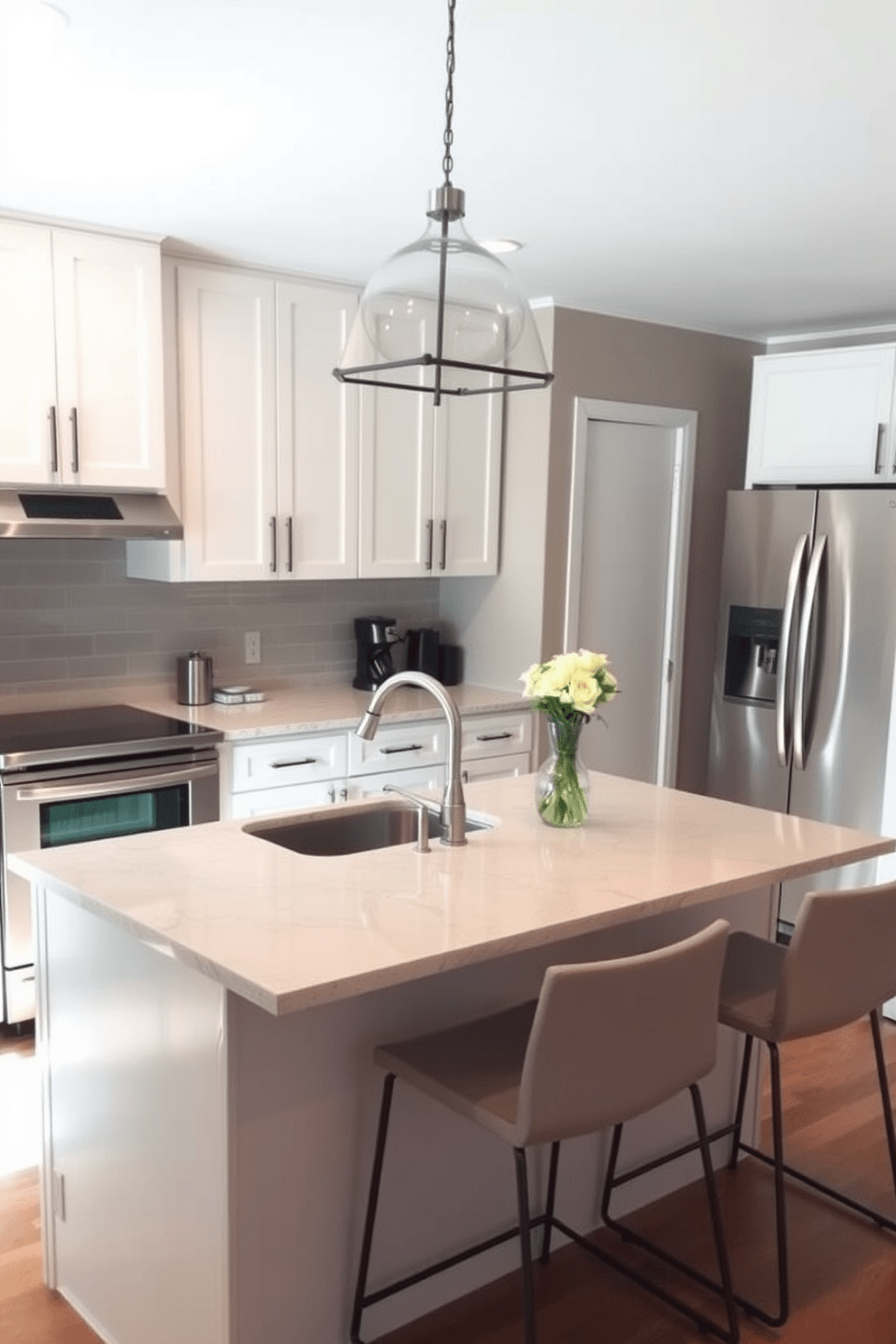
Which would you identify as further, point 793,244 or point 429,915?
point 793,244

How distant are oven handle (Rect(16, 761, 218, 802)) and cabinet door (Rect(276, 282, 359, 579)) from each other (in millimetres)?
882

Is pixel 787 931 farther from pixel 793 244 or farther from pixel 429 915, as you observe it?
pixel 429 915

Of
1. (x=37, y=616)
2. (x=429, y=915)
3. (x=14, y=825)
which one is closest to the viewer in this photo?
(x=429, y=915)

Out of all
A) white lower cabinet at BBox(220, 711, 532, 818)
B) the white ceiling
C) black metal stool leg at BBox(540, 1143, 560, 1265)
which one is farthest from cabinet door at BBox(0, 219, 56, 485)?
black metal stool leg at BBox(540, 1143, 560, 1265)

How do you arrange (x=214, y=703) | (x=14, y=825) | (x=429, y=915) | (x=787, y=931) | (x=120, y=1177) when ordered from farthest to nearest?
(x=787, y=931)
(x=214, y=703)
(x=14, y=825)
(x=120, y=1177)
(x=429, y=915)

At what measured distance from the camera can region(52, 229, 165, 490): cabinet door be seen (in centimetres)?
354

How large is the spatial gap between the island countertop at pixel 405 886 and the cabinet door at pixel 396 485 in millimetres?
1817

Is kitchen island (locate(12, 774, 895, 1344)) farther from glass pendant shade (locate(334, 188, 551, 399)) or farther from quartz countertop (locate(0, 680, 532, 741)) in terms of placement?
quartz countertop (locate(0, 680, 532, 741))

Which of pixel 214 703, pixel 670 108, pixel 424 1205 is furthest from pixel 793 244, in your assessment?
pixel 424 1205

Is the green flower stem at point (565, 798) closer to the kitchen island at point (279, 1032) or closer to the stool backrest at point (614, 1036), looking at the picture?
the kitchen island at point (279, 1032)

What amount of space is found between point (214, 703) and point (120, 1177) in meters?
2.20

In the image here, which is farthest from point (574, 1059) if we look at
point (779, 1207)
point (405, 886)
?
point (779, 1207)

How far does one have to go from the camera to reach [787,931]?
15.0 ft

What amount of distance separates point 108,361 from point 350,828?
1.77 m
